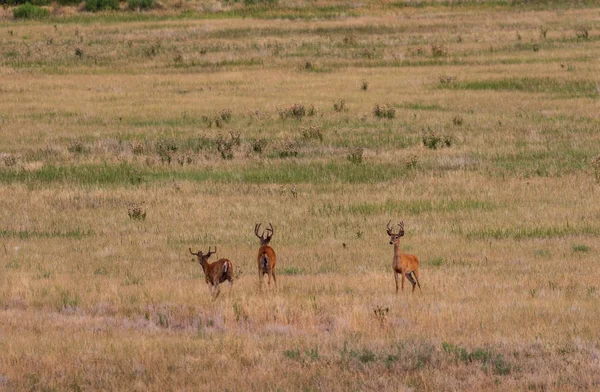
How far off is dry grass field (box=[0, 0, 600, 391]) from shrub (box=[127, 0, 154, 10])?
30086mm

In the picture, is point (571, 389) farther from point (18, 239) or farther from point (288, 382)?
point (18, 239)

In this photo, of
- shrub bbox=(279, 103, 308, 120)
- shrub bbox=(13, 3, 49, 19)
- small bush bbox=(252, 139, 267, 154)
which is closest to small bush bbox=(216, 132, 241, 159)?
small bush bbox=(252, 139, 267, 154)

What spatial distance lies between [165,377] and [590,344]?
444 centimetres

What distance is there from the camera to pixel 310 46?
58156 millimetres

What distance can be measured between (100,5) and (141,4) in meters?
3.10

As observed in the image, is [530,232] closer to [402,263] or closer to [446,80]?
[402,263]

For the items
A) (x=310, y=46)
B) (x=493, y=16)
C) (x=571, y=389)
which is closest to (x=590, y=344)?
(x=571, y=389)

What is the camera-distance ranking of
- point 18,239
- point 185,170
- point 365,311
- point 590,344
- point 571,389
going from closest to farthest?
point 571,389 → point 590,344 → point 365,311 → point 18,239 → point 185,170

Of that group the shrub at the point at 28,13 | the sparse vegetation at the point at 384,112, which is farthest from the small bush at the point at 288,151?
the shrub at the point at 28,13

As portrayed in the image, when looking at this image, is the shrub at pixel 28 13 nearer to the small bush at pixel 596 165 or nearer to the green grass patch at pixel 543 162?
the green grass patch at pixel 543 162

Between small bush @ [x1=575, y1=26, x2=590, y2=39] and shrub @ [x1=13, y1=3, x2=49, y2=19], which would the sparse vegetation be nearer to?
small bush @ [x1=575, y1=26, x2=590, y2=39]

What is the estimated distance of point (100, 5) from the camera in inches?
3388

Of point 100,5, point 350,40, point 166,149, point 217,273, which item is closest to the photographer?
point 217,273

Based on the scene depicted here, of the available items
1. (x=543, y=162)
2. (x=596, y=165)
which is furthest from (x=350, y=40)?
(x=596, y=165)
